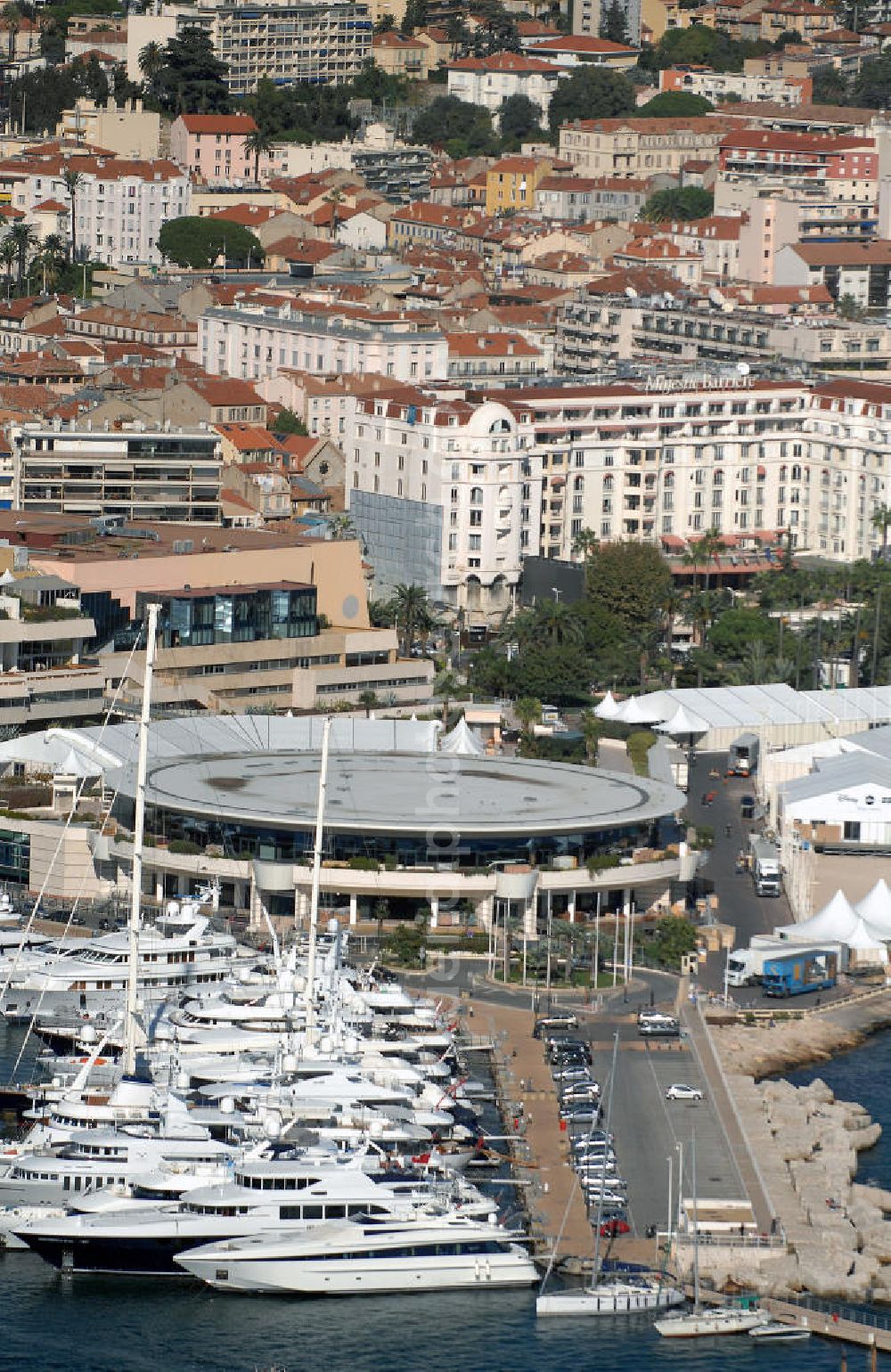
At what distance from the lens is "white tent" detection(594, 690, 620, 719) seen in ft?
361

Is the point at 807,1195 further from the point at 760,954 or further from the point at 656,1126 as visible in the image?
the point at 760,954

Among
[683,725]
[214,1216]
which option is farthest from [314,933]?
[683,725]

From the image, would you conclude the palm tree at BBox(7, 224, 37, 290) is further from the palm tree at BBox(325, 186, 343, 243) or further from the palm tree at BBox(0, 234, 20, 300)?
the palm tree at BBox(325, 186, 343, 243)

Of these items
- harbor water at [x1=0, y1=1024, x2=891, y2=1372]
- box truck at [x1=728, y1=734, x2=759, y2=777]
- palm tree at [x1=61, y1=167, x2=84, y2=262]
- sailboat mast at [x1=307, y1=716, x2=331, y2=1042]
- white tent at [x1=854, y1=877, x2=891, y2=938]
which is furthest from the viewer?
palm tree at [x1=61, y1=167, x2=84, y2=262]

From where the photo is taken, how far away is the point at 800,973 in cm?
8638

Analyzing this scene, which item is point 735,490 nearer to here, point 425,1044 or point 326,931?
point 326,931

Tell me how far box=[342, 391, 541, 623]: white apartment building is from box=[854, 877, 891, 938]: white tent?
36.2 m

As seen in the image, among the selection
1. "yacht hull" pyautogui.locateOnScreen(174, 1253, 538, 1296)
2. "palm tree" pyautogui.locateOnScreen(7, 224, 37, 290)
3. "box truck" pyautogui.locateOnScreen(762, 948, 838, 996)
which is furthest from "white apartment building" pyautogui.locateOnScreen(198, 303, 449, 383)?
"yacht hull" pyautogui.locateOnScreen(174, 1253, 538, 1296)

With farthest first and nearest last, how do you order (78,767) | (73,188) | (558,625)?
(73,188) < (558,625) < (78,767)

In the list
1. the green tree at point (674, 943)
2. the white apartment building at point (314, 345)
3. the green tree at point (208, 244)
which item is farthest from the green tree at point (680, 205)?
the green tree at point (674, 943)

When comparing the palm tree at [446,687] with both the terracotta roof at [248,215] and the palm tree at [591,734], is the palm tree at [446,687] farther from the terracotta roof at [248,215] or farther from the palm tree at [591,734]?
the terracotta roof at [248,215]

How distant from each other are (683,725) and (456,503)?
2050 cm

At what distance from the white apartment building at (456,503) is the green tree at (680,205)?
69454mm

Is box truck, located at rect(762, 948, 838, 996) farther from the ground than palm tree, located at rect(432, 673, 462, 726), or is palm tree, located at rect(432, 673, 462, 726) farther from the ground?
palm tree, located at rect(432, 673, 462, 726)
